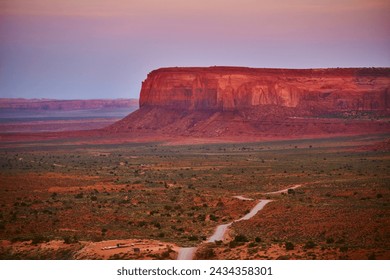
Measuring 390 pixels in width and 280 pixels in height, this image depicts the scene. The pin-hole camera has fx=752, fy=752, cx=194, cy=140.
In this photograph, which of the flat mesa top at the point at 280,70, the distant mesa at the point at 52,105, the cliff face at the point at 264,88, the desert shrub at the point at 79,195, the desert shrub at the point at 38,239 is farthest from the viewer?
the distant mesa at the point at 52,105

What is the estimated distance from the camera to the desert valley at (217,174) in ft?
89.1

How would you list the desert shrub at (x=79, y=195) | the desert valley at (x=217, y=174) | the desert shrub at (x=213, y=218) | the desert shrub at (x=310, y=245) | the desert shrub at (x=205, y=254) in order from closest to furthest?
1. the desert shrub at (x=205, y=254)
2. the desert shrub at (x=310, y=245)
3. the desert valley at (x=217, y=174)
4. the desert shrub at (x=213, y=218)
5. the desert shrub at (x=79, y=195)

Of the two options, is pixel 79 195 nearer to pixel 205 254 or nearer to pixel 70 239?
pixel 70 239

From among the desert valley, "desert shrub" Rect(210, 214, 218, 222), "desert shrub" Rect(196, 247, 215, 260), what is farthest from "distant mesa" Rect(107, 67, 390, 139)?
"desert shrub" Rect(196, 247, 215, 260)

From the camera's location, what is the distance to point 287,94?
98.1 m

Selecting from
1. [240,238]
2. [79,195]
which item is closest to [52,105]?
[79,195]

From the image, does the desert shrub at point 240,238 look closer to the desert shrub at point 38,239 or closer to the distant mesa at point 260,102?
the desert shrub at point 38,239

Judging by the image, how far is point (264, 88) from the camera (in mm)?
98875

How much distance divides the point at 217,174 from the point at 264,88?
154 feet

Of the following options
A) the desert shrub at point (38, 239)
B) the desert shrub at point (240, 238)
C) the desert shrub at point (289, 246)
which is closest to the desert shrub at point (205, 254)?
the desert shrub at point (240, 238)

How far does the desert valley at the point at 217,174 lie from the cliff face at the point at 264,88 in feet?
0.53

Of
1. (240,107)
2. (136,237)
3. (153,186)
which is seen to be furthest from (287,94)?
(136,237)
